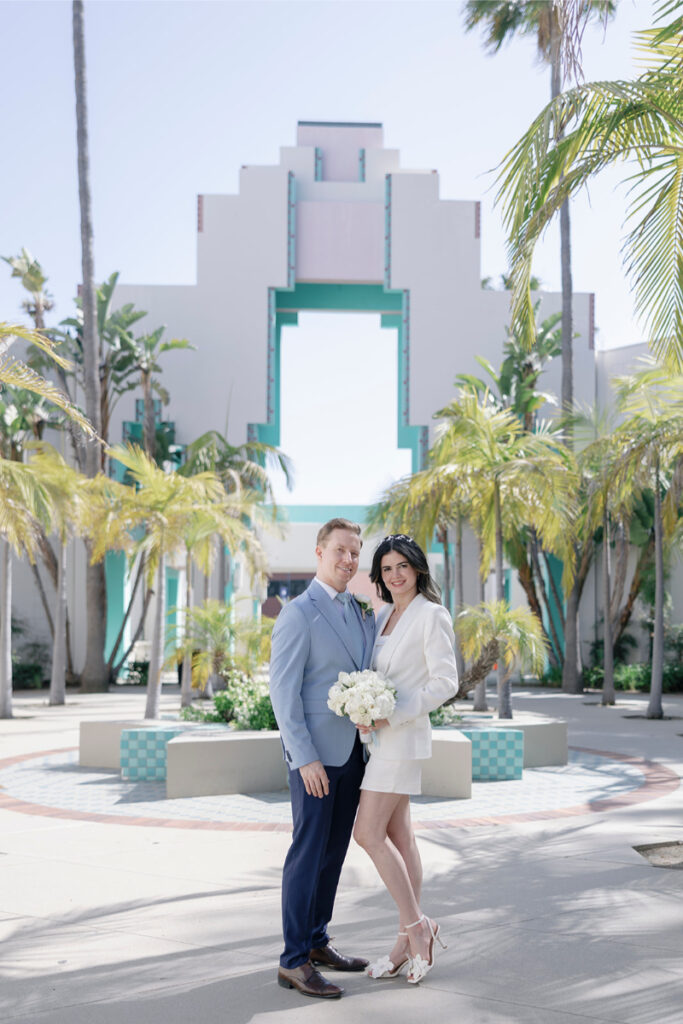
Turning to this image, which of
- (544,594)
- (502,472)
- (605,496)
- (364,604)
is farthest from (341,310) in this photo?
(364,604)

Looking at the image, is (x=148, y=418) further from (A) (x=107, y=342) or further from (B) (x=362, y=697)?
(B) (x=362, y=697)

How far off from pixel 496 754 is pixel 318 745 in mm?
6638

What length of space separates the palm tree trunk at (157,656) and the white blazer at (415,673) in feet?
31.9

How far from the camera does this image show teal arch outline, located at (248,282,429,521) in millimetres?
28594

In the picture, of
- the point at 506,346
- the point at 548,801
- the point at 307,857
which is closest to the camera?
the point at 307,857

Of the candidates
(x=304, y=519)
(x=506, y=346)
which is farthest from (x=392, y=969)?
(x=304, y=519)

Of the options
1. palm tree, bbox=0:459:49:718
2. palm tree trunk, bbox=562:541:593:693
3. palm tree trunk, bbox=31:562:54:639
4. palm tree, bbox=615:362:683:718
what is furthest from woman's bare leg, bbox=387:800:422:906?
palm tree trunk, bbox=31:562:54:639

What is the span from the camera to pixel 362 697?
13.2 ft

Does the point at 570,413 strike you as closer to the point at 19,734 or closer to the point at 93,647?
the point at 93,647

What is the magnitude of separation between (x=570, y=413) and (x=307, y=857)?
795 inches

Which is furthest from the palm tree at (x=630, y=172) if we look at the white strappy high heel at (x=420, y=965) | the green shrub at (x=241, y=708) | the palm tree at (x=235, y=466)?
the palm tree at (x=235, y=466)

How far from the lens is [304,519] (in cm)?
3809

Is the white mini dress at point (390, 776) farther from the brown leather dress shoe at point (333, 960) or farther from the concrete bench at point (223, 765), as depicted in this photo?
the concrete bench at point (223, 765)

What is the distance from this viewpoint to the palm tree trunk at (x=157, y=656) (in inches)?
555
